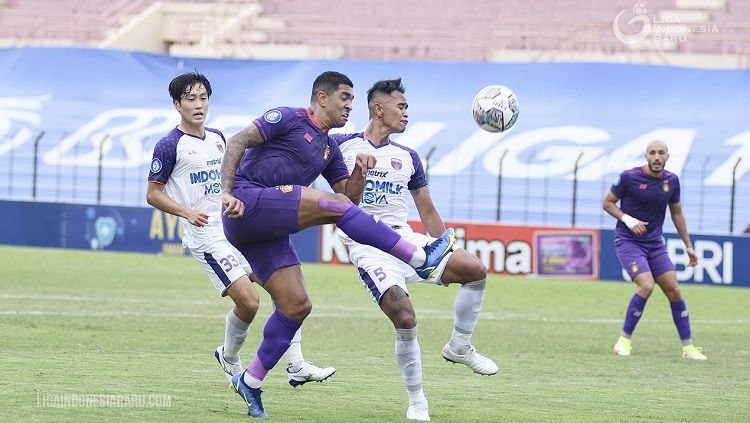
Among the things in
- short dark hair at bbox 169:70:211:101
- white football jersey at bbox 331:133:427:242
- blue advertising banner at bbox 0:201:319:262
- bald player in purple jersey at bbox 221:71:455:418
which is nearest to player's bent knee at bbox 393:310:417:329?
bald player in purple jersey at bbox 221:71:455:418

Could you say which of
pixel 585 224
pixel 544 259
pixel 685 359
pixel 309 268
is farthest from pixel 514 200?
pixel 685 359

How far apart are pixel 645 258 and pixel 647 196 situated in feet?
2.31

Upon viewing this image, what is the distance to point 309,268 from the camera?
26188mm

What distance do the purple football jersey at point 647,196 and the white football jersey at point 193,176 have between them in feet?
19.4

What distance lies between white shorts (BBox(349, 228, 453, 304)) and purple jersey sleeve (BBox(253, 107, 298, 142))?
1.31 meters

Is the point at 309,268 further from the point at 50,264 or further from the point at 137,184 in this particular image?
the point at 137,184

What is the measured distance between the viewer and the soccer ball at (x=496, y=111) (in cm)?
1104

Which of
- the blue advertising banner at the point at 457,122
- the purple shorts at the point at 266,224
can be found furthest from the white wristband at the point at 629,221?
the blue advertising banner at the point at 457,122

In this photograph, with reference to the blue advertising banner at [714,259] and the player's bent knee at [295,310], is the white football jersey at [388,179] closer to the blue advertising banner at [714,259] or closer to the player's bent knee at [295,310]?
the player's bent knee at [295,310]

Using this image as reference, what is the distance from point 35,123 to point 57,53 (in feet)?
11.3

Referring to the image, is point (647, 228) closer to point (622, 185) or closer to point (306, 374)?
point (622, 185)

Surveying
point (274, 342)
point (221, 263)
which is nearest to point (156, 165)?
point (221, 263)

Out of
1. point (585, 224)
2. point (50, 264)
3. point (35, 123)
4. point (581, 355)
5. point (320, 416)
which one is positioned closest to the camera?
point (320, 416)

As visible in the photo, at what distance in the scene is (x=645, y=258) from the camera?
14867 millimetres
